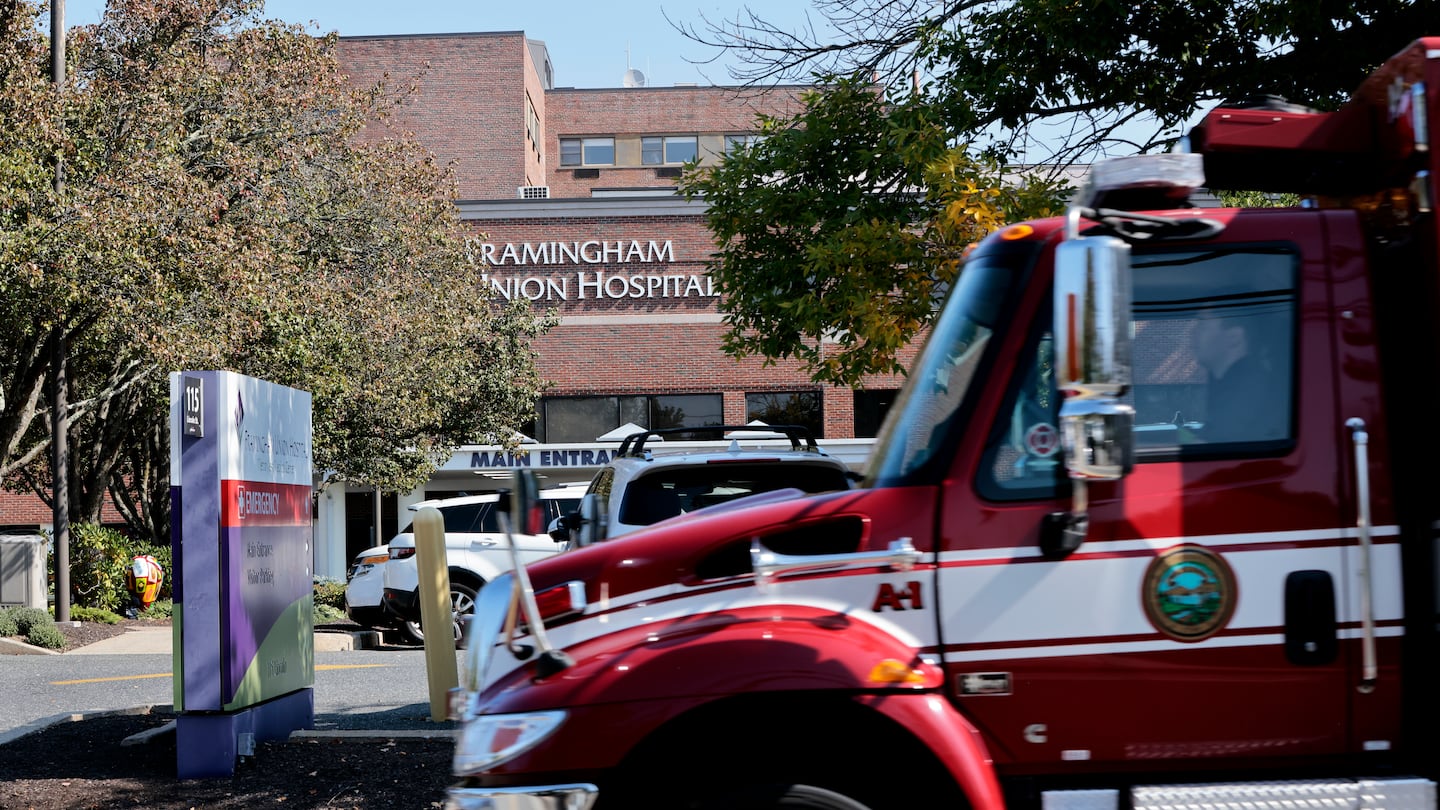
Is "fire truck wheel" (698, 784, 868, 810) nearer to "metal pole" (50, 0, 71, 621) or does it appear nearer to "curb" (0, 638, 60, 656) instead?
"curb" (0, 638, 60, 656)

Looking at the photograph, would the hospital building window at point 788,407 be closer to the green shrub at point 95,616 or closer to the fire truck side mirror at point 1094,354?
the green shrub at point 95,616

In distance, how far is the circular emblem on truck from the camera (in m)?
3.66

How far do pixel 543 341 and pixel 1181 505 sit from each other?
114ft

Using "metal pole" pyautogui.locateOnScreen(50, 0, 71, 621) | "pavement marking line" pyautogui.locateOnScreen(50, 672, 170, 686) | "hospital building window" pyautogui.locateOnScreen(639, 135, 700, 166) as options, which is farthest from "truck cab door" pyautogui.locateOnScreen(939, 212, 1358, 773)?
"hospital building window" pyautogui.locateOnScreen(639, 135, 700, 166)

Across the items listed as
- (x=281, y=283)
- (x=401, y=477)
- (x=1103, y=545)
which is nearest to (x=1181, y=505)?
(x=1103, y=545)

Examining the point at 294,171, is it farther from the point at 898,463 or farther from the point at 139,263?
the point at 898,463

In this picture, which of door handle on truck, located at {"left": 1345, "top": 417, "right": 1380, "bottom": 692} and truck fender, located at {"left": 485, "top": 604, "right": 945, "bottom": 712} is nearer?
truck fender, located at {"left": 485, "top": 604, "right": 945, "bottom": 712}

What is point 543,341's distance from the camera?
37.9 m

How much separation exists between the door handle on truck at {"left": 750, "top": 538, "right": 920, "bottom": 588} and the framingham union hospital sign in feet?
112

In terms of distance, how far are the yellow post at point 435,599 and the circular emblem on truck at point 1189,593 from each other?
Answer: 4523 millimetres

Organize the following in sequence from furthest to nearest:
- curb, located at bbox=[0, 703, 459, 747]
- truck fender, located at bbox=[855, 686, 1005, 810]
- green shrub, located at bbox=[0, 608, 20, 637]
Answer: green shrub, located at bbox=[0, 608, 20, 637]
curb, located at bbox=[0, 703, 459, 747]
truck fender, located at bbox=[855, 686, 1005, 810]

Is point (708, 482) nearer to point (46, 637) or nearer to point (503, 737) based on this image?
point (503, 737)

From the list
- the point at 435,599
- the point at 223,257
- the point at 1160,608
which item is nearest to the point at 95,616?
the point at 223,257

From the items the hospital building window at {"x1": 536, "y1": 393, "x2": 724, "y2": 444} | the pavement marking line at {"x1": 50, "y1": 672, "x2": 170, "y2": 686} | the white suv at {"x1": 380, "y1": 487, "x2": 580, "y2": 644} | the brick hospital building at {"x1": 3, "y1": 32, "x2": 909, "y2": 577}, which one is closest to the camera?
the pavement marking line at {"x1": 50, "y1": 672, "x2": 170, "y2": 686}
